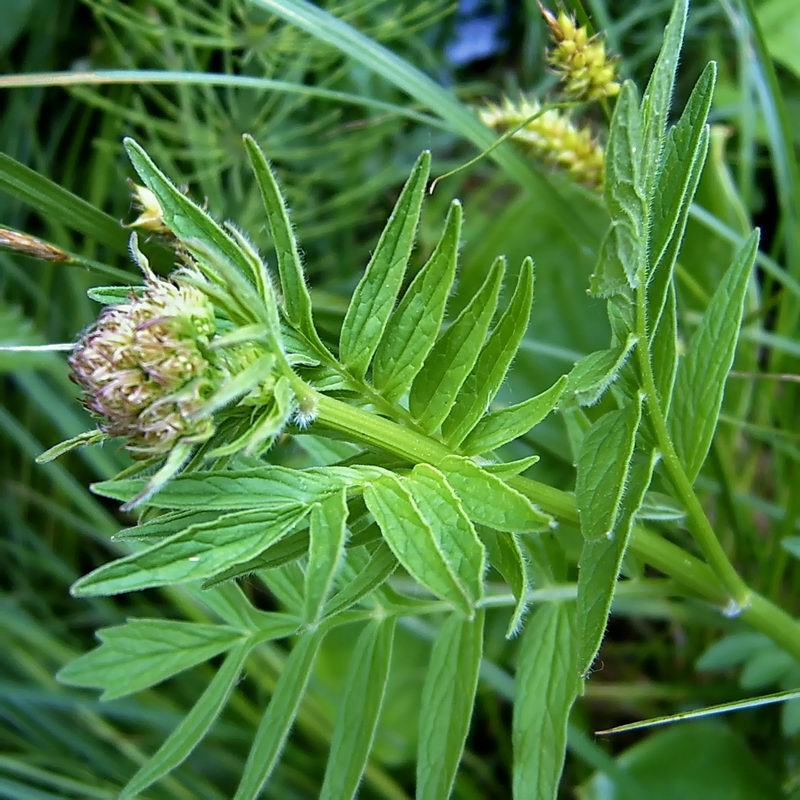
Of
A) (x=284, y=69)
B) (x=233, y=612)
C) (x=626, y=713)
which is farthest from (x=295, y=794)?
(x=284, y=69)

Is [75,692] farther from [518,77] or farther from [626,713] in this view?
[518,77]

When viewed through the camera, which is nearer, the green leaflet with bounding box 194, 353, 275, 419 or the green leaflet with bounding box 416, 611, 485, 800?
the green leaflet with bounding box 194, 353, 275, 419

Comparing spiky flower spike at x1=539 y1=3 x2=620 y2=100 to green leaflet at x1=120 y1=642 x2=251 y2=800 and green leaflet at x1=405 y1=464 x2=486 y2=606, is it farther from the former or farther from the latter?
green leaflet at x1=120 y1=642 x2=251 y2=800

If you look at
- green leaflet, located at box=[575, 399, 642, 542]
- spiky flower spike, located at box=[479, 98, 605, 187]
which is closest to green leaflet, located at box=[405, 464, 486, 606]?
green leaflet, located at box=[575, 399, 642, 542]

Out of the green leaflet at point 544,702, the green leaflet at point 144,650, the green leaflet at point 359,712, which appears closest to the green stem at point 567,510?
the green leaflet at point 544,702

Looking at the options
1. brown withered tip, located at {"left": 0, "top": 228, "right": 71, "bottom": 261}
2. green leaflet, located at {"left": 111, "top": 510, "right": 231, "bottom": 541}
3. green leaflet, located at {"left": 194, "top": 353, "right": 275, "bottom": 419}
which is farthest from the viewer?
brown withered tip, located at {"left": 0, "top": 228, "right": 71, "bottom": 261}

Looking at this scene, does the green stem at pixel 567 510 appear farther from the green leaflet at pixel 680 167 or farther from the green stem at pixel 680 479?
the green leaflet at pixel 680 167
